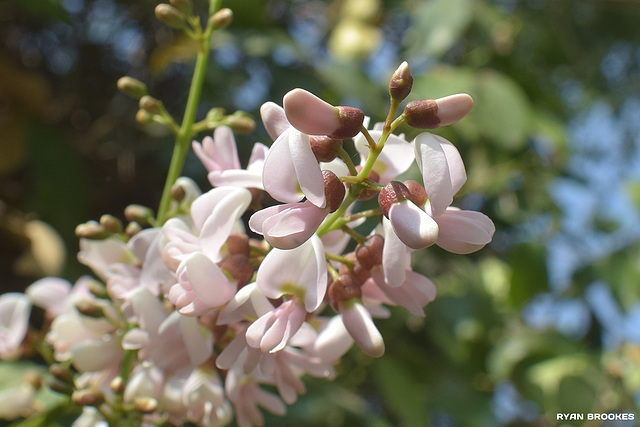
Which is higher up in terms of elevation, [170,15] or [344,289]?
[170,15]

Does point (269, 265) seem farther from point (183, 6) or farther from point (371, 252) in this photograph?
point (183, 6)

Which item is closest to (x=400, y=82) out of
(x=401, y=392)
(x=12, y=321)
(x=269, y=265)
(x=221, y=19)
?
(x=269, y=265)

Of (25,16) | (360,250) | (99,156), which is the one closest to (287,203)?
(360,250)

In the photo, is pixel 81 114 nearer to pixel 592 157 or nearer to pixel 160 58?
pixel 160 58

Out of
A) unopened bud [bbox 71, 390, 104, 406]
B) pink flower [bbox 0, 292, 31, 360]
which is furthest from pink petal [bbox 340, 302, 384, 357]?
pink flower [bbox 0, 292, 31, 360]

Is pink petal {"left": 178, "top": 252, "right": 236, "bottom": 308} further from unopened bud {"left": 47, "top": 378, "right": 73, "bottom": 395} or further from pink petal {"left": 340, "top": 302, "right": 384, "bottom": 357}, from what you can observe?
unopened bud {"left": 47, "top": 378, "right": 73, "bottom": 395}

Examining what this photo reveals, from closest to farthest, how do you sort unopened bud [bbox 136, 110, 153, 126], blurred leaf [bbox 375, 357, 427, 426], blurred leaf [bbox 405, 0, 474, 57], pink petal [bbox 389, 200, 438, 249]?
pink petal [bbox 389, 200, 438, 249] → unopened bud [bbox 136, 110, 153, 126] → blurred leaf [bbox 375, 357, 427, 426] → blurred leaf [bbox 405, 0, 474, 57]
